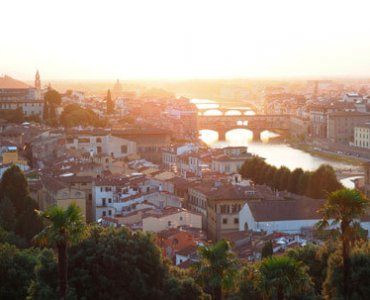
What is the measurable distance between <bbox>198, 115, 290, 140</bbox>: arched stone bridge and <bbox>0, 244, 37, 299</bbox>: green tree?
2416 cm

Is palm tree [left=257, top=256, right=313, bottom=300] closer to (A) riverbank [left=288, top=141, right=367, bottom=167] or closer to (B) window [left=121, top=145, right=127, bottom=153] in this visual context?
(B) window [left=121, top=145, right=127, bottom=153]

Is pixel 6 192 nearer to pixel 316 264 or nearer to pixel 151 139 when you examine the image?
pixel 316 264

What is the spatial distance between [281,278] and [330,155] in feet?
61.2

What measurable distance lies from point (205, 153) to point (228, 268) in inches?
462

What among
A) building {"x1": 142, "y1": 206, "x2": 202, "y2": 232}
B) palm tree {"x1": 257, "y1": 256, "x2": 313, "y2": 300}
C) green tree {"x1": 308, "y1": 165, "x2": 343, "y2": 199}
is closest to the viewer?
palm tree {"x1": 257, "y1": 256, "x2": 313, "y2": 300}

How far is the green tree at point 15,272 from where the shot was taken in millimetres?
5273

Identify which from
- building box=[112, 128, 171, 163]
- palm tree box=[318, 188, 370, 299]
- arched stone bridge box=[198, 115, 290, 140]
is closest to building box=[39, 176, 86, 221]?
palm tree box=[318, 188, 370, 299]

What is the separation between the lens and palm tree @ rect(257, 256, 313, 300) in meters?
3.93

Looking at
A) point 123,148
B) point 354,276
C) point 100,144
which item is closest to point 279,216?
point 354,276

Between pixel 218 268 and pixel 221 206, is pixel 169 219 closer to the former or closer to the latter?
pixel 221 206

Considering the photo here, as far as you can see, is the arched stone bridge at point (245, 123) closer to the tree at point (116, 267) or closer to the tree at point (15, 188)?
the tree at point (15, 188)

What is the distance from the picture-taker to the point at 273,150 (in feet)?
77.6

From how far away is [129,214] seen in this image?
9.27 metres

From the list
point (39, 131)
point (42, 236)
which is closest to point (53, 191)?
point (42, 236)
